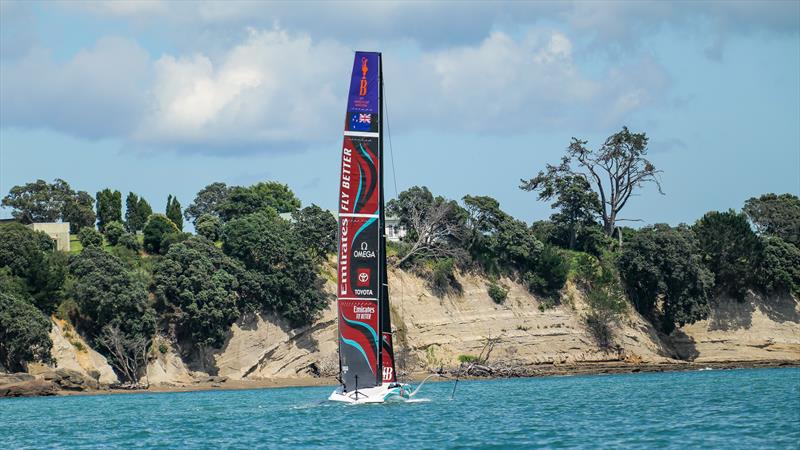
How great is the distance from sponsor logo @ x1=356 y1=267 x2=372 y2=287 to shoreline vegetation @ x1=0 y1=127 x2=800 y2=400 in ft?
93.8

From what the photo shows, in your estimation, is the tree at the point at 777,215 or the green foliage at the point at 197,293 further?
the tree at the point at 777,215

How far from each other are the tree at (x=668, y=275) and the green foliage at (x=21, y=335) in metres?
45.6

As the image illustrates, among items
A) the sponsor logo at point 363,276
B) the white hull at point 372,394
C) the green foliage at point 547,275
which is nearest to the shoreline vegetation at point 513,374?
the green foliage at point 547,275

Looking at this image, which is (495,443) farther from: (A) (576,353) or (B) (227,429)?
(A) (576,353)

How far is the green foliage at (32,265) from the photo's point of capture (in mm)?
73312

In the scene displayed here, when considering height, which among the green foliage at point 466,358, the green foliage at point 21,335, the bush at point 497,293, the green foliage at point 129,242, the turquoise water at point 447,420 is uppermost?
the green foliage at point 129,242

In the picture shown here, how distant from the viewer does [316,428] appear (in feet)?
128

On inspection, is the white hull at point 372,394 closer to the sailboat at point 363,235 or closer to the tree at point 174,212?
the sailboat at point 363,235

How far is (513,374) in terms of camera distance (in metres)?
83.8

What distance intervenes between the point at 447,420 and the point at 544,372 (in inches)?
1807

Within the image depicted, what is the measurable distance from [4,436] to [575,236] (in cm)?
6612

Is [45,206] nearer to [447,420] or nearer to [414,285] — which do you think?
[414,285]

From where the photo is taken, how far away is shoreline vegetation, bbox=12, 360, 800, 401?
7250 cm

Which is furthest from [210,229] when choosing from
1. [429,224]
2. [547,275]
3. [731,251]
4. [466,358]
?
[731,251]
